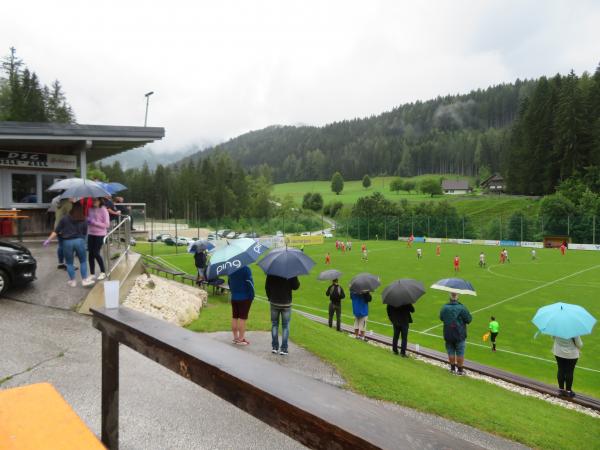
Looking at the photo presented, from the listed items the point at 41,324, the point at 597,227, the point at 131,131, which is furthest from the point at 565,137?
the point at 41,324

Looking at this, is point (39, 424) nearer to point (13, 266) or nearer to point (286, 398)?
point (286, 398)

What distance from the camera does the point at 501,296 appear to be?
26.0m

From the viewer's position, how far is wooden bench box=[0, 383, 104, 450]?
8.20 feet

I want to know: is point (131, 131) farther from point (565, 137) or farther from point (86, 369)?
point (565, 137)

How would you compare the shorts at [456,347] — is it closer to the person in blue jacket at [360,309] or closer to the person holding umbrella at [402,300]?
the person holding umbrella at [402,300]

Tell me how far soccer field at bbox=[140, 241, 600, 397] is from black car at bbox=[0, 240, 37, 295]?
1317cm

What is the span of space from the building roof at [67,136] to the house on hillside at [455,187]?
139721 mm

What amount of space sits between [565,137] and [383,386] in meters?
93.7

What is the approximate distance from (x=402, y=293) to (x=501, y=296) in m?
16.7

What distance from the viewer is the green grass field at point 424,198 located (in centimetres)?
8797

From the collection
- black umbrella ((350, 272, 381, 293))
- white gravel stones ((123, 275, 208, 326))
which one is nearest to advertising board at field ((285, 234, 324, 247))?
black umbrella ((350, 272, 381, 293))

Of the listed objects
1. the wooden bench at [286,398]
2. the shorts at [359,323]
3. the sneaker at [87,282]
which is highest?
the wooden bench at [286,398]

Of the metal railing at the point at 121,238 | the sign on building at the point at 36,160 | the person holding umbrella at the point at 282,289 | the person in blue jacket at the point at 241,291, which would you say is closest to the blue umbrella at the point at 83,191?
the metal railing at the point at 121,238

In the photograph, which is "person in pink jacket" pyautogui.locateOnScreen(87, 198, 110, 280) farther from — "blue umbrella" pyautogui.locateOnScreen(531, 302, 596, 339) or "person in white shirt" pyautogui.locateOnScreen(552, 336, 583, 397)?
"person in white shirt" pyautogui.locateOnScreen(552, 336, 583, 397)
